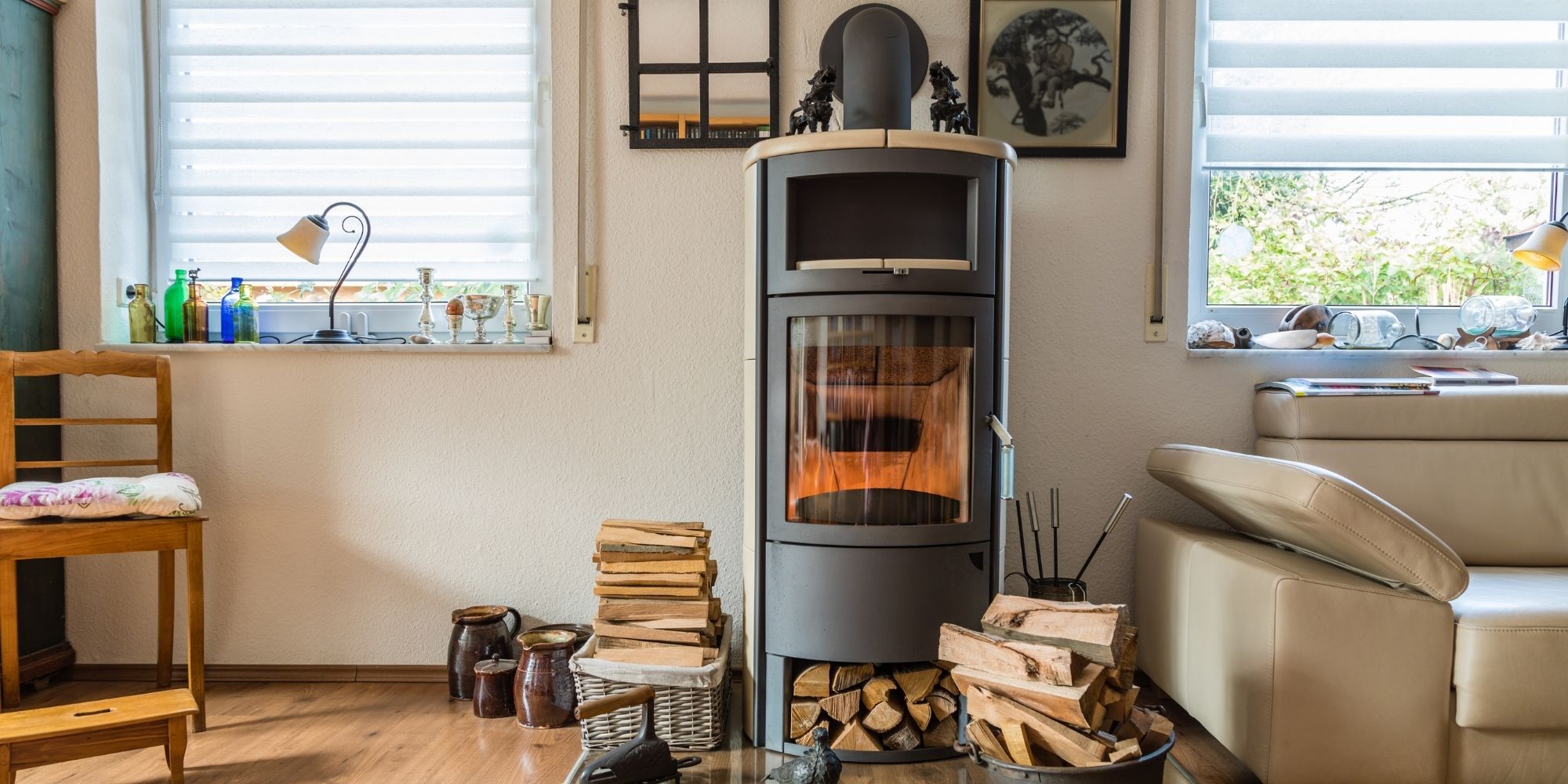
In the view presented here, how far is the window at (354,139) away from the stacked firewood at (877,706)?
1441mm

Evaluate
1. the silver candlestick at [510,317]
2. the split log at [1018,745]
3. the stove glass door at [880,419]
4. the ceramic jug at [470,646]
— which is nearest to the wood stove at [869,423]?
the stove glass door at [880,419]

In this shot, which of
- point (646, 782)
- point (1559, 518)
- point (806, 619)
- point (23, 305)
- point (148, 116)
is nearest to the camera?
point (646, 782)

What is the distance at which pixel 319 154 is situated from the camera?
2674 mm

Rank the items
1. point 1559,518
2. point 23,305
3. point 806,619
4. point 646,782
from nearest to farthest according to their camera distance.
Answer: point 646,782 → point 806,619 → point 1559,518 → point 23,305

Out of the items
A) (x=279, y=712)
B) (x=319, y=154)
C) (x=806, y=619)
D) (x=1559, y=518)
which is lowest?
(x=279, y=712)

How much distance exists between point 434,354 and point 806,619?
52.4 inches

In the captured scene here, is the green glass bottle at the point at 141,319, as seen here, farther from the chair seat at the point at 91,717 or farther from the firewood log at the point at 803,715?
the firewood log at the point at 803,715

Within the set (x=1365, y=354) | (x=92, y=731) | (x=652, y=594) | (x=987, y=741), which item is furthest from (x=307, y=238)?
(x=1365, y=354)

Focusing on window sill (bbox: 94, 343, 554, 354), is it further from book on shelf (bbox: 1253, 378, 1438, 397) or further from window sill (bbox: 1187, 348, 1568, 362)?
book on shelf (bbox: 1253, 378, 1438, 397)

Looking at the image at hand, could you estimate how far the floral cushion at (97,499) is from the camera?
2.00 metres

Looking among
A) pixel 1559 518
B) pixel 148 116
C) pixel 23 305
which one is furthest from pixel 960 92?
pixel 23 305

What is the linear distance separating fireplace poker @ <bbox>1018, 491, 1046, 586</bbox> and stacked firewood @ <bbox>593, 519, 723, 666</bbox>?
855 millimetres

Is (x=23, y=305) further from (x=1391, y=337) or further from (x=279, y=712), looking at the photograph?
(x=1391, y=337)

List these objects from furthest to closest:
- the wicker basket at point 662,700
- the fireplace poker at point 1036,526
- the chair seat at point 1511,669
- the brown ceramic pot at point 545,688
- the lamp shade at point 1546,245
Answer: the lamp shade at point 1546,245
the fireplace poker at point 1036,526
the brown ceramic pot at point 545,688
the wicker basket at point 662,700
the chair seat at point 1511,669
